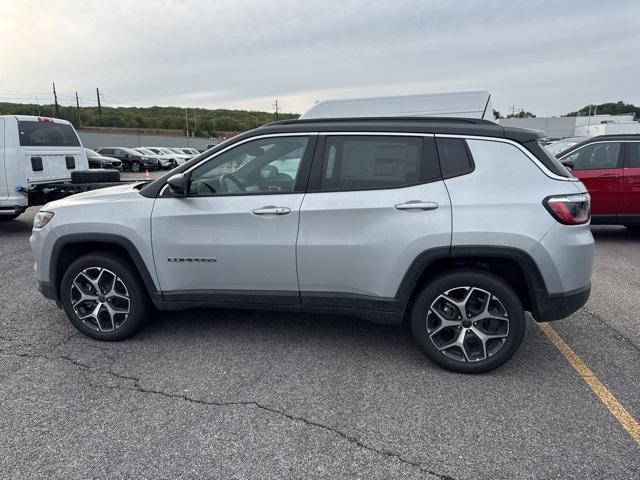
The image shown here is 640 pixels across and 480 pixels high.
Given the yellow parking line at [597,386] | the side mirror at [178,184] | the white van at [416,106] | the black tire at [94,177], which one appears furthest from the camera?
the black tire at [94,177]

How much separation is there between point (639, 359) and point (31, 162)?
928 cm

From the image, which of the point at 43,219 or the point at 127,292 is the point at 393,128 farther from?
the point at 43,219

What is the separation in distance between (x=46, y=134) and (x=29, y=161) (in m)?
0.81

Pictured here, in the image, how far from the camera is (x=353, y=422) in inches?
109

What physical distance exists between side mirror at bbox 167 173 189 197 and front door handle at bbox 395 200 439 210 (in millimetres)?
1670

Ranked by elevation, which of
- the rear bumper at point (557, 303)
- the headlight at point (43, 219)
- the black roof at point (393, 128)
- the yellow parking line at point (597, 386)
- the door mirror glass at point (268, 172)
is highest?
the black roof at point (393, 128)

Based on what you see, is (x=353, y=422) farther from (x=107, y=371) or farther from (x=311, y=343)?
(x=107, y=371)

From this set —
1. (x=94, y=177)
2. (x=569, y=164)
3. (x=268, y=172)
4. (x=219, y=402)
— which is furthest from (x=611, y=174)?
(x=94, y=177)

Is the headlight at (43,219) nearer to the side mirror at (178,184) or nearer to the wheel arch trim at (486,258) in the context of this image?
the side mirror at (178,184)

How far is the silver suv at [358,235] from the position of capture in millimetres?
3129

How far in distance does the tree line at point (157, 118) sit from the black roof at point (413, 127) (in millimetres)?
60835

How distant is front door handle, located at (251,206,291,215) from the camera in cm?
338

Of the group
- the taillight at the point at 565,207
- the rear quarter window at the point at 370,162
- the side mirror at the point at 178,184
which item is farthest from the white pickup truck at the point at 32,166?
the taillight at the point at 565,207

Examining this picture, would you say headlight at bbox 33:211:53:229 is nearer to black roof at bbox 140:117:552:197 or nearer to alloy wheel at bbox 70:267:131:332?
alloy wheel at bbox 70:267:131:332
